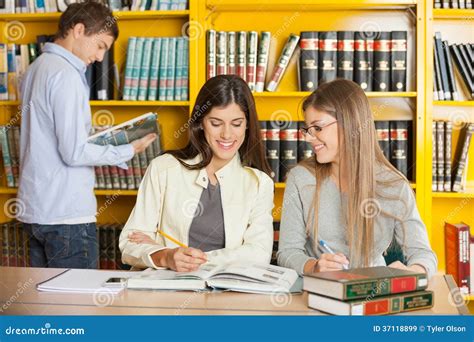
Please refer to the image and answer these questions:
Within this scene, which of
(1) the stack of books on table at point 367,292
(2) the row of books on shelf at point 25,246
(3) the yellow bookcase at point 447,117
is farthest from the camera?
(2) the row of books on shelf at point 25,246

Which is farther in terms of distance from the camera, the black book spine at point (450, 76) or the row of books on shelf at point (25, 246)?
the row of books on shelf at point (25, 246)

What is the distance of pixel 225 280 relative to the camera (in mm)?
1667

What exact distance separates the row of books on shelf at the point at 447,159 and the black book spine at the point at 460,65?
0.20 metres

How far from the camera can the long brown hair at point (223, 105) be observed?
222 centimetres

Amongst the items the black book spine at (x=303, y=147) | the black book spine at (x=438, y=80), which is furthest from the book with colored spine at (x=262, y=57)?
the black book spine at (x=438, y=80)

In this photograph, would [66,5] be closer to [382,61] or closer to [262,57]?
[262,57]

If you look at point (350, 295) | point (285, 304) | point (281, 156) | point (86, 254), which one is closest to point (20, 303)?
point (285, 304)

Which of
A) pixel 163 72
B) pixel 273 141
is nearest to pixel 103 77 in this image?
pixel 163 72

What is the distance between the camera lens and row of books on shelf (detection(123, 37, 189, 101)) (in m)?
3.18

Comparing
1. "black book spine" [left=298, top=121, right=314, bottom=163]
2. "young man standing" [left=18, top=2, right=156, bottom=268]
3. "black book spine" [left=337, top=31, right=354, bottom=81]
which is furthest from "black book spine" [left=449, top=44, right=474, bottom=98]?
"young man standing" [left=18, top=2, right=156, bottom=268]

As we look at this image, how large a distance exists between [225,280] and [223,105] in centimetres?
74

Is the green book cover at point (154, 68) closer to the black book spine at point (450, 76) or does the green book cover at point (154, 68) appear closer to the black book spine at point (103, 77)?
the black book spine at point (103, 77)

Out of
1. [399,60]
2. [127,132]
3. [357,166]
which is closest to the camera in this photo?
[357,166]

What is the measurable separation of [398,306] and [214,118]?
3.30 ft
